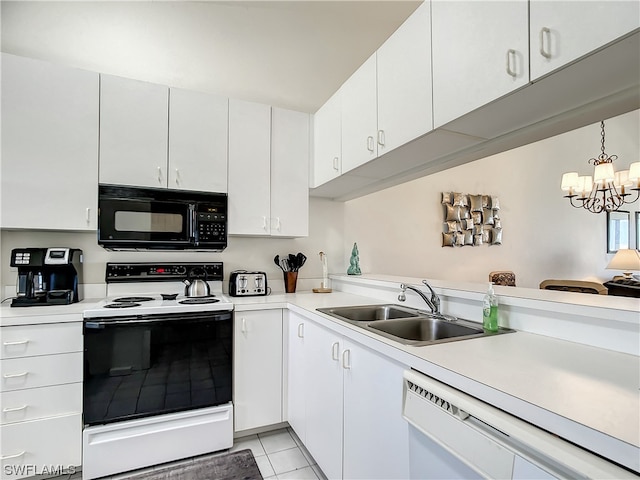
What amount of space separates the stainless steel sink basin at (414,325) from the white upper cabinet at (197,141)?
1.25 m

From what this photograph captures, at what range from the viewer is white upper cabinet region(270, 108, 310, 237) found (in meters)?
2.54

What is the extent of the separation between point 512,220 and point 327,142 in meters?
3.14

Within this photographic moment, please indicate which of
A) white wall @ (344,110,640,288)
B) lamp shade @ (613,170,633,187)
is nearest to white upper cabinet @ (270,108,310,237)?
white wall @ (344,110,640,288)

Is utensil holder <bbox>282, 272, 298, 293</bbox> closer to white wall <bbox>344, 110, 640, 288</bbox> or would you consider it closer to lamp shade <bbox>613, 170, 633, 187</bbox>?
white wall <bbox>344, 110, 640, 288</bbox>

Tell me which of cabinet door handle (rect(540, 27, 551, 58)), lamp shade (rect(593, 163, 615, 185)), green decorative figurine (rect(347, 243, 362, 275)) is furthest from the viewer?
lamp shade (rect(593, 163, 615, 185))

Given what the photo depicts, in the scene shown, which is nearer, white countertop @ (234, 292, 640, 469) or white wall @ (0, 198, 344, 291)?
white countertop @ (234, 292, 640, 469)

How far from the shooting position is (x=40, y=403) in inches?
67.1

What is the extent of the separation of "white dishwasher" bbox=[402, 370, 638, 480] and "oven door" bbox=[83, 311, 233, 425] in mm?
1330

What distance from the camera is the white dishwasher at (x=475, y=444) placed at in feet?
2.10

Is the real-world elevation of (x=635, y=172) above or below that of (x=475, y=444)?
above

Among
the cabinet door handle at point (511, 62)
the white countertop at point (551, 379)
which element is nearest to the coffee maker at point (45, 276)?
the white countertop at point (551, 379)

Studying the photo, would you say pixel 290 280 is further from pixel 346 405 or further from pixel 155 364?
pixel 346 405

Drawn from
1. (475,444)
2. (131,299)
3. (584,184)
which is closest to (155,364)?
(131,299)

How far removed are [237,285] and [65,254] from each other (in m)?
1.07
